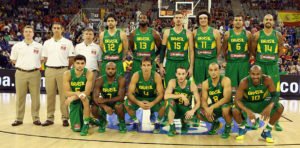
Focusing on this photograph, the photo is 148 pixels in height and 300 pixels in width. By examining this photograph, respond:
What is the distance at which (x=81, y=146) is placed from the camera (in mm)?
5680

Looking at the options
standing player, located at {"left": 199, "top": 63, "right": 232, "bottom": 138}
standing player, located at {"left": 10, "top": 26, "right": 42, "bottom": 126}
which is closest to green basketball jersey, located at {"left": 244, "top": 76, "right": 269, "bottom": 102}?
standing player, located at {"left": 199, "top": 63, "right": 232, "bottom": 138}

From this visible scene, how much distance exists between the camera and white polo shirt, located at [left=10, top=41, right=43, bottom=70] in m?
6.93

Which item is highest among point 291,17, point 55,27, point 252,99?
point 291,17

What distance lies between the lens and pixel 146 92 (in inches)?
264

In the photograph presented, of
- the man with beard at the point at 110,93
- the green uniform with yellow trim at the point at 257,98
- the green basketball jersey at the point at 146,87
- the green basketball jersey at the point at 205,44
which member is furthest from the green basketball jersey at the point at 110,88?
the green uniform with yellow trim at the point at 257,98

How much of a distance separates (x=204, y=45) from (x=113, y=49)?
1.56m

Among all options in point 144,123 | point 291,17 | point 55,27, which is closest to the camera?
point 55,27

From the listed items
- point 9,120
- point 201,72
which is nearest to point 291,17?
point 201,72

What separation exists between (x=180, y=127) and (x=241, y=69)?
1447 mm

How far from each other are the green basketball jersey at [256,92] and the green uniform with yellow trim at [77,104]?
8.26ft

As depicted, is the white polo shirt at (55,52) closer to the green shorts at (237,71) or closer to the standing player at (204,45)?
the standing player at (204,45)

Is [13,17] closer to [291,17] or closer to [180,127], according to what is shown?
[291,17]

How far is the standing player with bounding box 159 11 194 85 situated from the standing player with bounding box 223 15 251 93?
0.67 m

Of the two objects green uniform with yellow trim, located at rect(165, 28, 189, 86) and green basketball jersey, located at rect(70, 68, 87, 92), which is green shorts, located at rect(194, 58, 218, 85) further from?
green basketball jersey, located at rect(70, 68, 87, 92)
